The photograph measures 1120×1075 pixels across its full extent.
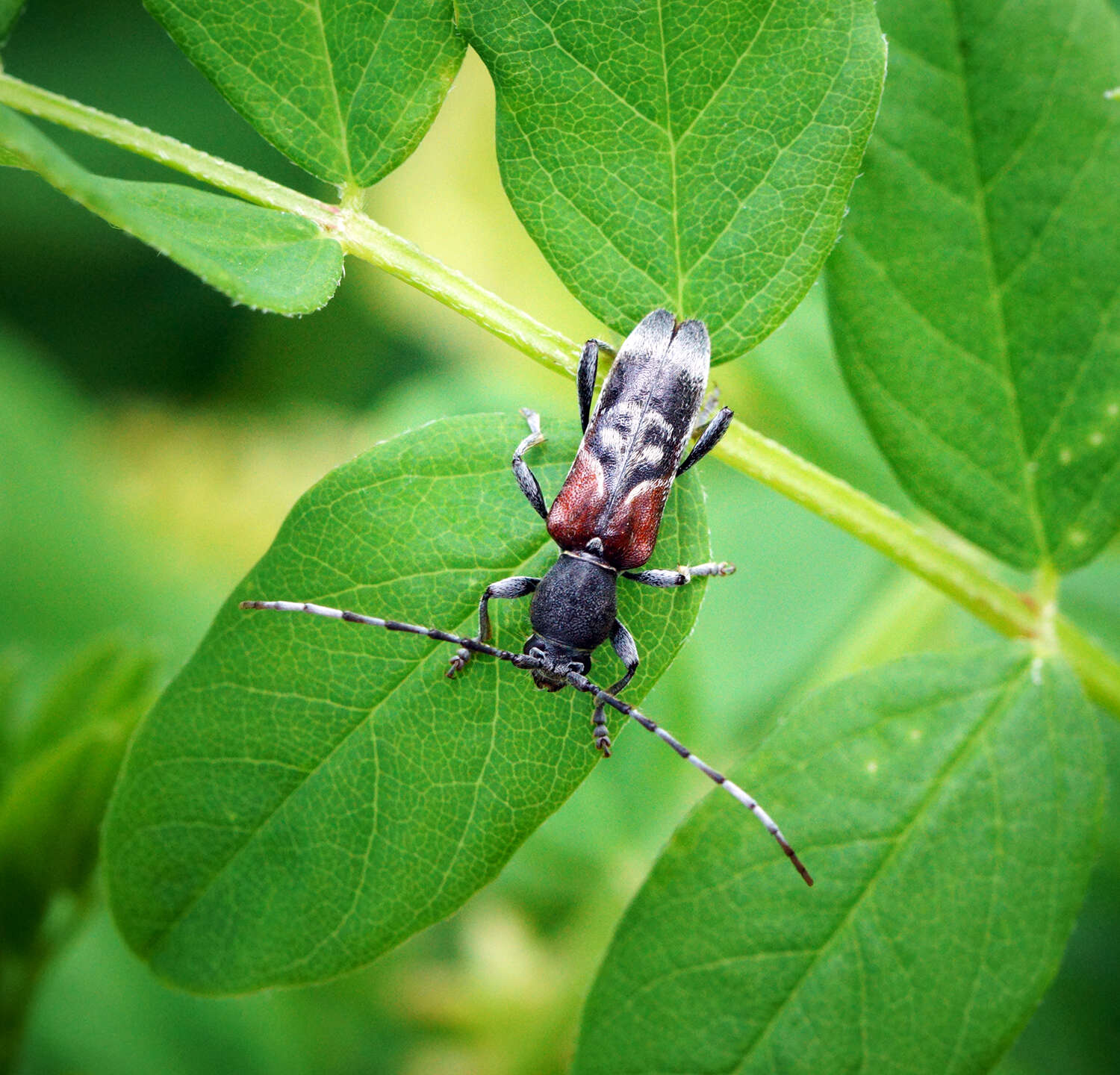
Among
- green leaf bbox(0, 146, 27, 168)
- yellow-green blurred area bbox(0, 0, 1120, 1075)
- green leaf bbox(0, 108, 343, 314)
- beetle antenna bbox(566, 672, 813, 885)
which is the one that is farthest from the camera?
yellow-green blurred area bbox(0, 0, 1120, 1075)

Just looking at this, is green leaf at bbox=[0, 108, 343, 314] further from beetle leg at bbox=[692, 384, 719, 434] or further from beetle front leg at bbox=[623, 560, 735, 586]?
beetle leg at bbox=[692, 384, 719, 434]

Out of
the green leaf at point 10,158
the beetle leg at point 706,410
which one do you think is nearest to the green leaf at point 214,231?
the green leaf at point 10,158

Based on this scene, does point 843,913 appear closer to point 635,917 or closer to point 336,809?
point 635,917

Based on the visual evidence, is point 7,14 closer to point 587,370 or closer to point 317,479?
point 587,370

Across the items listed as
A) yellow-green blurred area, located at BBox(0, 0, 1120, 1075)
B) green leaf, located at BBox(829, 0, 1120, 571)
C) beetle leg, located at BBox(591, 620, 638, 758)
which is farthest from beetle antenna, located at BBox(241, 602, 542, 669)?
green leaf, located at BBox(829, 0, 1120, 571)

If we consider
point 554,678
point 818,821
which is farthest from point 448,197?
point 818,821

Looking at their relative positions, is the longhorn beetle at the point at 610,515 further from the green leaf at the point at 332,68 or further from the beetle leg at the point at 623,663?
the green leaf at the point at 332,68

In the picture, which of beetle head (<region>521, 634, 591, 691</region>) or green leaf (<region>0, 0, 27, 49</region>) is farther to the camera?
beetle head (<region>521, 634, 591, 691</region>)
